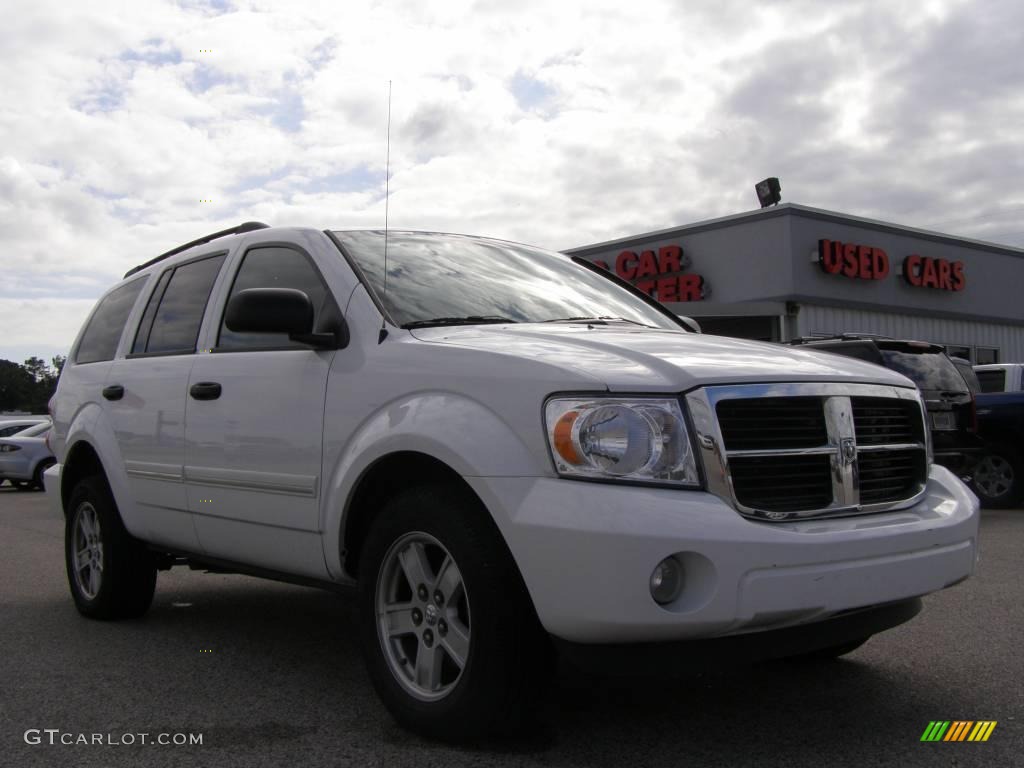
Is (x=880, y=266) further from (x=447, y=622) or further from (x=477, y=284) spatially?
(x=447, y=622)

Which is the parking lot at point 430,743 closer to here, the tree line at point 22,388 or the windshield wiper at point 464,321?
the windshield wiper at point 464,321

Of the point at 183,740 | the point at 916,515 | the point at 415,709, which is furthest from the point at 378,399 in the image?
the point at 916,515

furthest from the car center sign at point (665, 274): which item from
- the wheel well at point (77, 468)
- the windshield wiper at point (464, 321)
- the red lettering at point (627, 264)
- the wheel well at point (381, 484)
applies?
the wheel well at point (381, 484)

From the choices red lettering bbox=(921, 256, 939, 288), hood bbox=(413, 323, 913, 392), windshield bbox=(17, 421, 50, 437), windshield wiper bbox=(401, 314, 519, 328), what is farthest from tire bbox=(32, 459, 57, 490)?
red lettering bbox=(921, 256, 939, 288)

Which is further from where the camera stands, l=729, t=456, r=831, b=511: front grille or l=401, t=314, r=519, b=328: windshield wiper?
l=401, t=314, r=519, b=328: windshield wiper

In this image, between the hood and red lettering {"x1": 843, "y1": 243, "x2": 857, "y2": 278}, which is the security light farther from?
the hood

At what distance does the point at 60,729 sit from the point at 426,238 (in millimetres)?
2439

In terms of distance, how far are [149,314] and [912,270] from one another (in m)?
22.9

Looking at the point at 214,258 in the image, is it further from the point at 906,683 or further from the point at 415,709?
the point at 906,683

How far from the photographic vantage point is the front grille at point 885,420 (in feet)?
11.4

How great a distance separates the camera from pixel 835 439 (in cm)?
331

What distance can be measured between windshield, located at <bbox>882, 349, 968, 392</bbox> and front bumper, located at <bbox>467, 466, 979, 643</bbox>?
7.59 metres

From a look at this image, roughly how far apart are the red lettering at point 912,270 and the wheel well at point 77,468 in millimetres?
22679

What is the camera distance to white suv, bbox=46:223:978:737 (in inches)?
116
